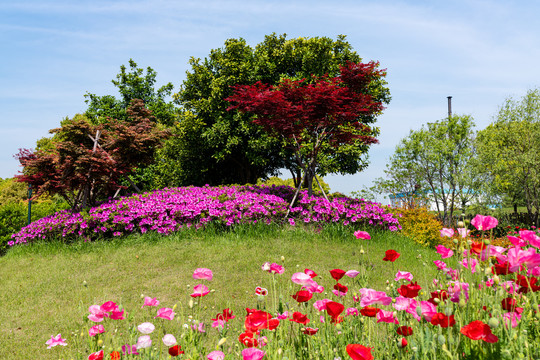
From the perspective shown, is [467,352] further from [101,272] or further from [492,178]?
[492,178]

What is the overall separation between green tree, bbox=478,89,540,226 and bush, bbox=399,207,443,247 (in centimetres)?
843

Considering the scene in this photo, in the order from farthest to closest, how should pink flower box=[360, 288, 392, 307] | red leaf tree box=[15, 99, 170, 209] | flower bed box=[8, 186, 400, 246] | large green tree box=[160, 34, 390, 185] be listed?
1. large green tree box=[160, 34, 390, 185]
2. red leaf tree box=[15, 99, 170, 209]
3. flower bed box=[8, 186, 400, 246]
4. pink flower box=[360, 288, 392, 307]

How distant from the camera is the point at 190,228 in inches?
315

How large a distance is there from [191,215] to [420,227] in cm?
597

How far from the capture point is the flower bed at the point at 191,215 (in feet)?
26.5

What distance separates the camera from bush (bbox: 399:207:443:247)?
9094mm

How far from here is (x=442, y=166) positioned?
632 inches

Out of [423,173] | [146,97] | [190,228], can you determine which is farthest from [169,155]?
[423,173]

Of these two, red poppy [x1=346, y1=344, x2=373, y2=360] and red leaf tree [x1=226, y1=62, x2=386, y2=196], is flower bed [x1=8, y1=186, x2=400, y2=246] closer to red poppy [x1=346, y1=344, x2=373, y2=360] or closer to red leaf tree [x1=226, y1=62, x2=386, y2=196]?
red leaf tree [x1=226, y1=62, x2=386, y2=196]

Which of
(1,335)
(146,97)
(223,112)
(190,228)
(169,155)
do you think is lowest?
(1,335)

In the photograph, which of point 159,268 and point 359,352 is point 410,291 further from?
point 159,268

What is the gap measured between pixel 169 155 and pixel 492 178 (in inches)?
638

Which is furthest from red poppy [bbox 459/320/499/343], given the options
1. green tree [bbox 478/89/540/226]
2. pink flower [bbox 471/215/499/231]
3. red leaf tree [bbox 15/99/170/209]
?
green tree [bbox 478/89/540/226]

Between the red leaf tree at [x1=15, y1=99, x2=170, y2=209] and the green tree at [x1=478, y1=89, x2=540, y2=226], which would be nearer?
the red leaf tree at [x1=15, y1=99, x2=170, y2=209]
